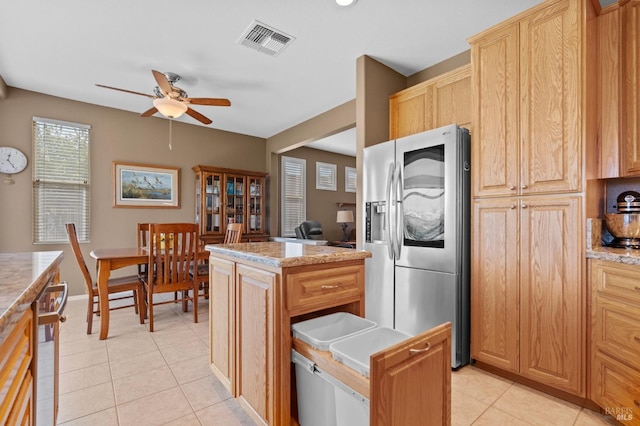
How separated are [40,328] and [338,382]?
995 millimetres

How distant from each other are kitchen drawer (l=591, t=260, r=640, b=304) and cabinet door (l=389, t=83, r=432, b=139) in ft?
5.64

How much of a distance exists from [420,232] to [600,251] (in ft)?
3.47

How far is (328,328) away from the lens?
4.57ft

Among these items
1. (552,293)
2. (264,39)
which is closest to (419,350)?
(552,293)

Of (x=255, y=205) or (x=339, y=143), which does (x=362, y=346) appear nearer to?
(x=255, y=205)

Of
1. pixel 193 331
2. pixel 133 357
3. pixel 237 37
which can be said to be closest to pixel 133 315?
pixel 193 331

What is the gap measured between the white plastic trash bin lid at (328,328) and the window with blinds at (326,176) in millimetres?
5888

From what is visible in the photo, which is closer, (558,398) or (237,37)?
(558,398)

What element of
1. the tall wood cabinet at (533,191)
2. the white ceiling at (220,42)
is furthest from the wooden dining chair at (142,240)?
the tall wood cabinet at (533,191)

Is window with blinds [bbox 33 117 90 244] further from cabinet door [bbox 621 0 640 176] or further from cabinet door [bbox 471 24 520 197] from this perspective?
cabinet door [bbox 621 0 640 176]

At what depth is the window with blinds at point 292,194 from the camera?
647 cm

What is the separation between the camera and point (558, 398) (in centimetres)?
191

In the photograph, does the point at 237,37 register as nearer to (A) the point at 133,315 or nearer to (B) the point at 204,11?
(B) the point at 204,11

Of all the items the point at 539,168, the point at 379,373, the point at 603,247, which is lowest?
the point at 379,373
